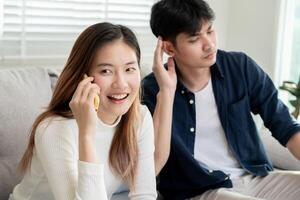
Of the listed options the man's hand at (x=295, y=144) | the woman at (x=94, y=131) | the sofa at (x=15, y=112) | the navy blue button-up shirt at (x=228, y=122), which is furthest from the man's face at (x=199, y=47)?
the sofa at (x=15, y=112)

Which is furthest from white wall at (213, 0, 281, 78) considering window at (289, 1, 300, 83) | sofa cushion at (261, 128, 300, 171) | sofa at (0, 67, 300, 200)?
sofa at (0, 67, 300, 200)

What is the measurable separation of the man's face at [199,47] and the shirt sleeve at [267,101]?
0.65 ft

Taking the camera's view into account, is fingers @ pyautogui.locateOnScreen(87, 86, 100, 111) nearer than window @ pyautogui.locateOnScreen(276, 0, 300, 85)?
Yes

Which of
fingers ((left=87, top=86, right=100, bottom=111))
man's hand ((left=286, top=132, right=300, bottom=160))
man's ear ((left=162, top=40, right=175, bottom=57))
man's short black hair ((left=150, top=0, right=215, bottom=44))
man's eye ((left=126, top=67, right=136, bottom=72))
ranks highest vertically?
man's short black hair ((left=150, top=0, right=215, bottom=44))

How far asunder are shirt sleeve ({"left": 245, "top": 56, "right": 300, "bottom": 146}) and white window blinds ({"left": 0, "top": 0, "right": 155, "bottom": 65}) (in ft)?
2.78

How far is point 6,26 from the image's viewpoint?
2086 mm

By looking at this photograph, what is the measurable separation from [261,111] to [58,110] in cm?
81

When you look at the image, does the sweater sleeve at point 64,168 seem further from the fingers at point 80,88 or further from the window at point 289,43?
the window at point 289,43

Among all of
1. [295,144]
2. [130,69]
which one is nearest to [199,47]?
[130,69]

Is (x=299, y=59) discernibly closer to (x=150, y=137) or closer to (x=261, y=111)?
(x=261, y=111)

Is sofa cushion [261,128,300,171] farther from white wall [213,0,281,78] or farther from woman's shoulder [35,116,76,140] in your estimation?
woman's shoulder [35,116,76,140]

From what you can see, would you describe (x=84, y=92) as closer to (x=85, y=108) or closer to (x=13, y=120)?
(x=85, y=108)

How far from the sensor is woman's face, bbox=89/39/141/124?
1.35 meters

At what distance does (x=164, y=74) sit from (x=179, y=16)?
0.21m
